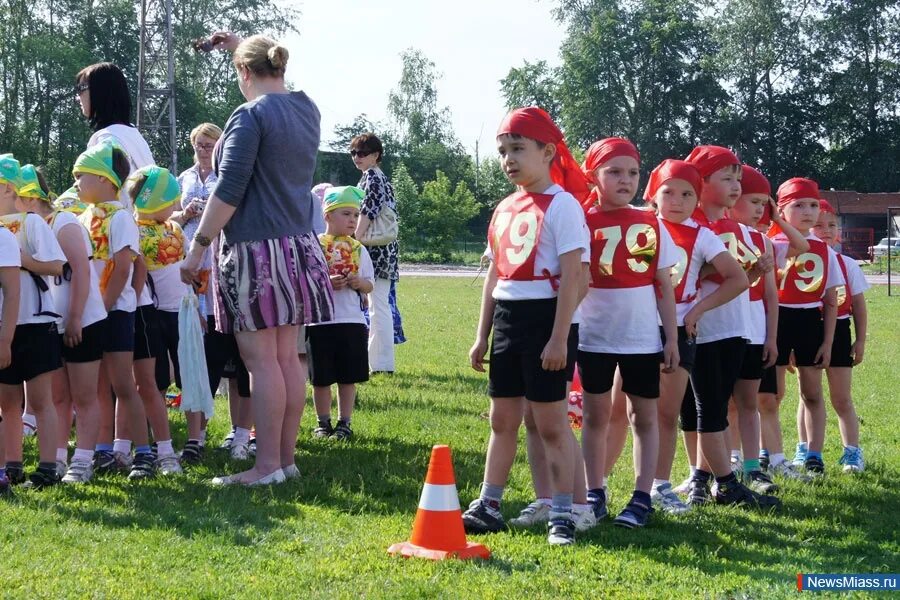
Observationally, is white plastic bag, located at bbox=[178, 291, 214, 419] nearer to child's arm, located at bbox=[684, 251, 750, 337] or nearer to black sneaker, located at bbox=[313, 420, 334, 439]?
black sneaker, located at bbox=[313, 420, 334, 439]

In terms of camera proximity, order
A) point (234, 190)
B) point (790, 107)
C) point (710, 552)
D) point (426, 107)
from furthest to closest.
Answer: point (426, 107)
point (790, 107)
point (234, 190)
point (710, 552)

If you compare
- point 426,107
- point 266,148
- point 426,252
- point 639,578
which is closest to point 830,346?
point 639,578

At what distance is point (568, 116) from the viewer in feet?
226

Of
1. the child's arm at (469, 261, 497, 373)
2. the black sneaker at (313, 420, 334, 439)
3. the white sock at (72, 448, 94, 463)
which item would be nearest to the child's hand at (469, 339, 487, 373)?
the child's arm at (469, 261, 497, 373)

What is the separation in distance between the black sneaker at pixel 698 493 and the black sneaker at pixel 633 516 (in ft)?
2.08

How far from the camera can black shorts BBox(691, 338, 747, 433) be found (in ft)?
18.7

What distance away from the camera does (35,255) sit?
5625 millimetres

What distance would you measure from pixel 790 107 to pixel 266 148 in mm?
Answer: 65592

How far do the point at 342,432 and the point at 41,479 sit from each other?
226cm

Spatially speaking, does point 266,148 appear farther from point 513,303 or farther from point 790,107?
point 790,107

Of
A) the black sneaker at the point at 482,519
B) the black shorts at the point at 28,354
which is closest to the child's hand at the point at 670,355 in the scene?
the black sneaker at the point at 482,519

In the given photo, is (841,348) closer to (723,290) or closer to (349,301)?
(723,290)

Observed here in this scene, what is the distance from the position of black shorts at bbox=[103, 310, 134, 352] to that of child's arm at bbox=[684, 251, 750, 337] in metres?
3.02

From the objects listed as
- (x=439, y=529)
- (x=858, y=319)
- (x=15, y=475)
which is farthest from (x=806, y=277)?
(x=15, y=475)
